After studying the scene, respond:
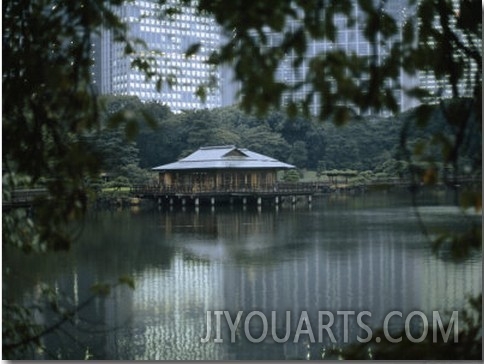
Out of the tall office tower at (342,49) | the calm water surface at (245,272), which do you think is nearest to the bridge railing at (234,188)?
the calm water surface at (245,272)

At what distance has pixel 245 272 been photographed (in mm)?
3123

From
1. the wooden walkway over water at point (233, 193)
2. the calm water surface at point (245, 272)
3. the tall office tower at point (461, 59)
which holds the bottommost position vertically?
the calm water surface at point (245, 272)

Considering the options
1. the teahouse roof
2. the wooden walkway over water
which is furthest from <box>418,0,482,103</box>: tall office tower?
the wooden walkway over water

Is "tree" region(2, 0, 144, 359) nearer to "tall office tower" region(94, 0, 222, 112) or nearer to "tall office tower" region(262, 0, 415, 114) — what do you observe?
"tall office tower" region(94, 0, 222, 112)

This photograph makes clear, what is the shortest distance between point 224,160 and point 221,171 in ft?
0.71

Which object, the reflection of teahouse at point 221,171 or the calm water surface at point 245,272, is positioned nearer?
the calm water surface at point 245,272

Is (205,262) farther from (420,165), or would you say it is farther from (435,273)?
(420,165)

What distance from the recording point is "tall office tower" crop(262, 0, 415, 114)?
182 cm

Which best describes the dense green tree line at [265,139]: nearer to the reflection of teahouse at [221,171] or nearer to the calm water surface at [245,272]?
the reflection of teahouse at [221,171]

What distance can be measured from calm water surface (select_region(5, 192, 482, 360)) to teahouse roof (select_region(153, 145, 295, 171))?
250mm

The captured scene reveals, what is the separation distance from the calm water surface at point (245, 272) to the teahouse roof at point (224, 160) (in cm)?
25

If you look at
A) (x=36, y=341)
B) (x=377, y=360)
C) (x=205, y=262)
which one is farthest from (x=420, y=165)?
(x=205, y=262)

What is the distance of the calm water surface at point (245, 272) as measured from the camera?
250 centimetres

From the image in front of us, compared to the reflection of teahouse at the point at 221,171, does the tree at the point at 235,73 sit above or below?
above
